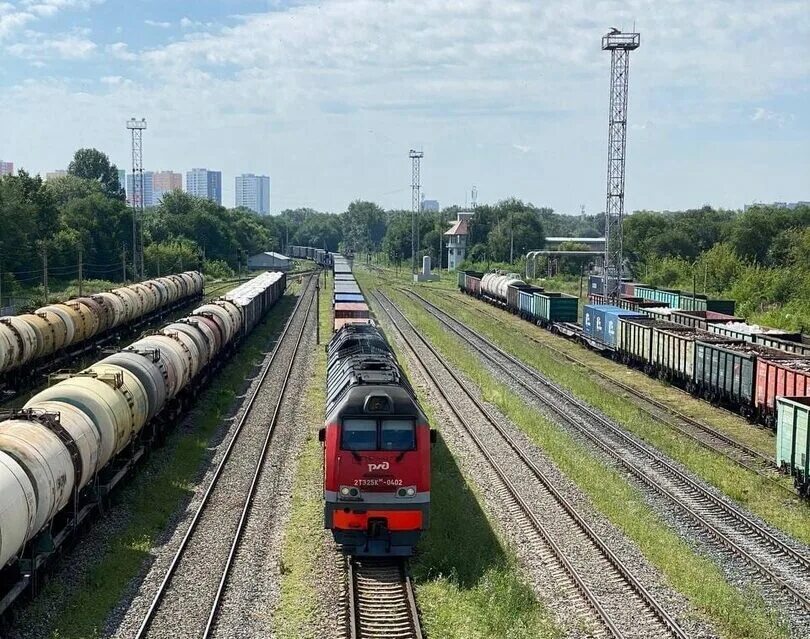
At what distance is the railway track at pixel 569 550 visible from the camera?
47.6 feet

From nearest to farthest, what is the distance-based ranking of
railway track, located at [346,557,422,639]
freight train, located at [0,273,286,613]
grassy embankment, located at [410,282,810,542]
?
railway track, located at [346,557,422,639] < freight train, located at [0,273,286,613] < grassy embankment, located at [410,282,810,542]

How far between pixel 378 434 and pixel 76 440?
5895mm

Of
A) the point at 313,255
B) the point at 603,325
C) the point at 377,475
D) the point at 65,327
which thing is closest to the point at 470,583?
the point at 377,475

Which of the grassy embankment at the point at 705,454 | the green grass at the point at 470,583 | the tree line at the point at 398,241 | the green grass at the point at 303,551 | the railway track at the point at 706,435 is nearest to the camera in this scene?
the green grass at the point at 470,583

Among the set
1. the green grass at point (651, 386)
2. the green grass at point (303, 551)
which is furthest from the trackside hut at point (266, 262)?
the green grass at point (303, 551)

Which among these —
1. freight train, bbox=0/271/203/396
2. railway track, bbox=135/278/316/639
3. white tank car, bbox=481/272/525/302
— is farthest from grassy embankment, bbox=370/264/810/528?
freight train, bbox=0/271/203/396

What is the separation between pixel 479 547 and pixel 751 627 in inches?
208

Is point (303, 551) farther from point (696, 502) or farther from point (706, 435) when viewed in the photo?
point (706, 435)

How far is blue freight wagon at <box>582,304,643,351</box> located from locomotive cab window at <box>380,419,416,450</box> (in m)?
30.9

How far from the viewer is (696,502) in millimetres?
21141

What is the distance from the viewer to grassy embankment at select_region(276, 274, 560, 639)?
555 inches

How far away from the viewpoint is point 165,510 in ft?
66.1

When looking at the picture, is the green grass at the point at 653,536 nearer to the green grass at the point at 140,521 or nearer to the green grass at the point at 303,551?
the green grass at the point at 303,551

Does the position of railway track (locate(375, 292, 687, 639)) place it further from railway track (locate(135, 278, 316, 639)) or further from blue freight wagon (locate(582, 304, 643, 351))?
blue freight wagon (locate(582, 304, 643, 351))
